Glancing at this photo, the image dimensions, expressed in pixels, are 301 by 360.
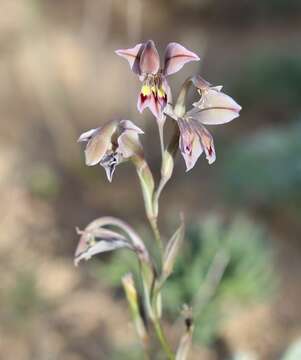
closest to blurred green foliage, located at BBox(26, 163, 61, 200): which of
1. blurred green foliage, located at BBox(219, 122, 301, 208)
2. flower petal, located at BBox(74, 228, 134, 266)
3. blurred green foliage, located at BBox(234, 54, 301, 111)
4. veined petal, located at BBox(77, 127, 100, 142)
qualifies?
blurred green foliage, located at BBox(219, 122, 301, 208)

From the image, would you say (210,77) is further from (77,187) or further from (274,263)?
(274,263)

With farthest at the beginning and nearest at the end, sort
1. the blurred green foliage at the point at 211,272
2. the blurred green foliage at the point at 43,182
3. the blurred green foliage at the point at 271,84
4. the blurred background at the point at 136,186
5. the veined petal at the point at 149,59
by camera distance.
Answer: the blurred green foliage at the point at 271,84 → the blurred green foliage at the point at 43,182 → the blurred background at the point at 136,186 → the blurred green foliage at the point at 211,272 → the veined petal at the point at 149,59

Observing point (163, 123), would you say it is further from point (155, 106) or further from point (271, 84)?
point (271, 84)

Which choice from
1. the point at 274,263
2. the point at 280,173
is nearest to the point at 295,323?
the point at 274,263

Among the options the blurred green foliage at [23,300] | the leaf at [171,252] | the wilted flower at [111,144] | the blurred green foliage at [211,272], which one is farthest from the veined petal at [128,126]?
the blurred green foliage at [23,300]

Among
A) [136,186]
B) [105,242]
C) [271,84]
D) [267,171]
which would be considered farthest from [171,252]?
[271,84]

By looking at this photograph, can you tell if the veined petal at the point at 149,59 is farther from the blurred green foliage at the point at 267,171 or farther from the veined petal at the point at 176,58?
the blurred green foliage at the point at 267,171
